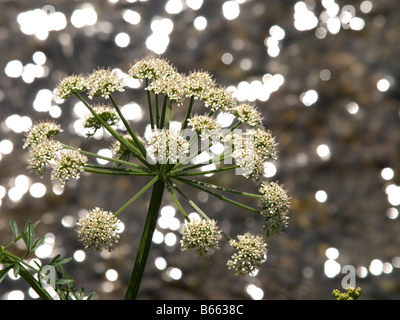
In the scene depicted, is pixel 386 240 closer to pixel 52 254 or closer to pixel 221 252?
pixel 221 252

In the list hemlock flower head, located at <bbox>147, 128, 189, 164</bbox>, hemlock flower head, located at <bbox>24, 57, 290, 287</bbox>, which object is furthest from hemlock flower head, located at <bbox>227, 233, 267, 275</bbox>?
hemlock flower head, located at <bbox>147, 128, 189, 164</bbox>

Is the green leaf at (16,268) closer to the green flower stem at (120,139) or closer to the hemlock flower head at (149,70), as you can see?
the green flower stem at (120,139)

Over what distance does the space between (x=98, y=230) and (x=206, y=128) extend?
45cm

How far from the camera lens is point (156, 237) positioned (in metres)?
3.93

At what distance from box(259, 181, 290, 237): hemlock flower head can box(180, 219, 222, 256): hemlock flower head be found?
0.17 meters

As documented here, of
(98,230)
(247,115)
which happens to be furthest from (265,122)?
(98,230)

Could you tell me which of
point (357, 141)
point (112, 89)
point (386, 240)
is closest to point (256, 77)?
point (357, 141)

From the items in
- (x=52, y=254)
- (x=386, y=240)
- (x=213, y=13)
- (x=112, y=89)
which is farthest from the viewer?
(x=213, y=13)

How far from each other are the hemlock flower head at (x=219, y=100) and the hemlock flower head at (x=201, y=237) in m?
0.38

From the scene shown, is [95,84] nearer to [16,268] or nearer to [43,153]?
[43,153]

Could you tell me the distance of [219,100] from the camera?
66.4 inches
